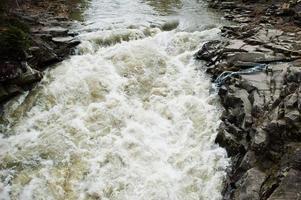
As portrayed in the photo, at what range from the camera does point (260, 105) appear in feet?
38.4

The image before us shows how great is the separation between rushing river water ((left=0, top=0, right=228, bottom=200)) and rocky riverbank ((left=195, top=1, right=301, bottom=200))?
26.6 inches

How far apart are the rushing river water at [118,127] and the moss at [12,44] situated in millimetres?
1461

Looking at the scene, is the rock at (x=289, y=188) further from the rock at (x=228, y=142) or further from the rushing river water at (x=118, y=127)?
the rock at (x=228, y=142)

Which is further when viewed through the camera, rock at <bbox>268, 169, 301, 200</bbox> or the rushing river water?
the rushing river water

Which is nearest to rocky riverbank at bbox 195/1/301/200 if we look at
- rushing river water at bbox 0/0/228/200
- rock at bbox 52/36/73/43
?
rushing river water at bbox 0/0/228/200

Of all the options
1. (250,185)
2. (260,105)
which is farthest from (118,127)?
(250,185)

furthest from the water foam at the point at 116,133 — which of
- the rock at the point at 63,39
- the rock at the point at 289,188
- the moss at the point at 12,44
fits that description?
the rock at the point at 289,188

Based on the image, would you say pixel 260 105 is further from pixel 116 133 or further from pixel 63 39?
pixel 63 39

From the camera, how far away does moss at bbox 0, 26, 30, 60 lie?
14.0 m

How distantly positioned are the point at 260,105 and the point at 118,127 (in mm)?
4748

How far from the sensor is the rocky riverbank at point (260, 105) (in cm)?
927

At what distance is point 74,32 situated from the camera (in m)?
18.7

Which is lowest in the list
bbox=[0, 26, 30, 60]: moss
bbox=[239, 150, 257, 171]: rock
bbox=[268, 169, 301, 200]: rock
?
bbox=[239, 150, 257, 171]: rock

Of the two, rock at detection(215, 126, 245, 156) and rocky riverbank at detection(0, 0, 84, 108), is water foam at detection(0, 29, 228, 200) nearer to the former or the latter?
rock at detection(215, 126, 245, 156)
